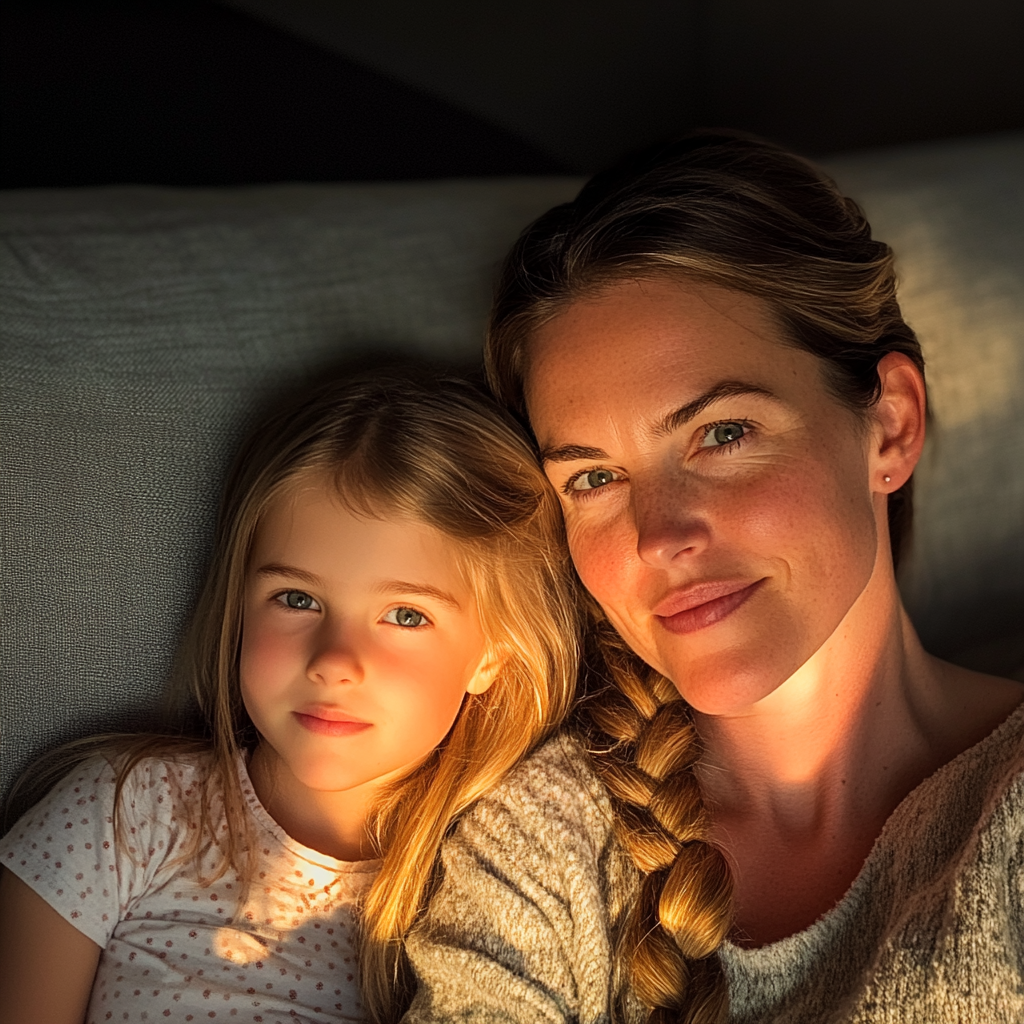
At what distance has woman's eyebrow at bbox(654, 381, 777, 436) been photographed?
1.20m

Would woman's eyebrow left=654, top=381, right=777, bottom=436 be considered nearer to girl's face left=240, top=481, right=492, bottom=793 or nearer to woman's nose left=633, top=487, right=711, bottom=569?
woman's nose left=633, top=487, right=711, bottom=569

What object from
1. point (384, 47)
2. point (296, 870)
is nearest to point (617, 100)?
point (384, 47)

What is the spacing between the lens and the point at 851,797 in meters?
1.31

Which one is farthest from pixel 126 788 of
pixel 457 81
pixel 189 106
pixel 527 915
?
pixel 457 81

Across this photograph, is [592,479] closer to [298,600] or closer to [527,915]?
[298,600]

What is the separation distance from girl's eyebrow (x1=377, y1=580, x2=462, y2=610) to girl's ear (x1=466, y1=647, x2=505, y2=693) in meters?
0.12

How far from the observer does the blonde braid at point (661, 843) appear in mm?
1226

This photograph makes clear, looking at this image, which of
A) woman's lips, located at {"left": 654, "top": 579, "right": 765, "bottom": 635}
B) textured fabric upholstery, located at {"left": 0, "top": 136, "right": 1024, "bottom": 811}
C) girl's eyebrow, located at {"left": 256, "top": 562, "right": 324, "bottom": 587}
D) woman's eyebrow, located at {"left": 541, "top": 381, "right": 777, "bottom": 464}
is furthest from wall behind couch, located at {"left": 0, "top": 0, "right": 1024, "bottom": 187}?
woman's lips, located at {"left": 654, "top": 579, "right": 765, "bottom": 635}

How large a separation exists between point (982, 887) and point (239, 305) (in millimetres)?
1079

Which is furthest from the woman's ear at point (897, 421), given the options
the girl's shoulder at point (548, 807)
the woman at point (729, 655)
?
the girl's shoulder at point (548, 807)

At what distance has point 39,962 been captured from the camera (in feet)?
4.19

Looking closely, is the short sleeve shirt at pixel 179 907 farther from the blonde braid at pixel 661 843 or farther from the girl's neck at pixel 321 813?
the blonde braid at pixel 661 843

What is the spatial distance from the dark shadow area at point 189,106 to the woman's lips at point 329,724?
95cm

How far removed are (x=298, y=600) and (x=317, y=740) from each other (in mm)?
160
